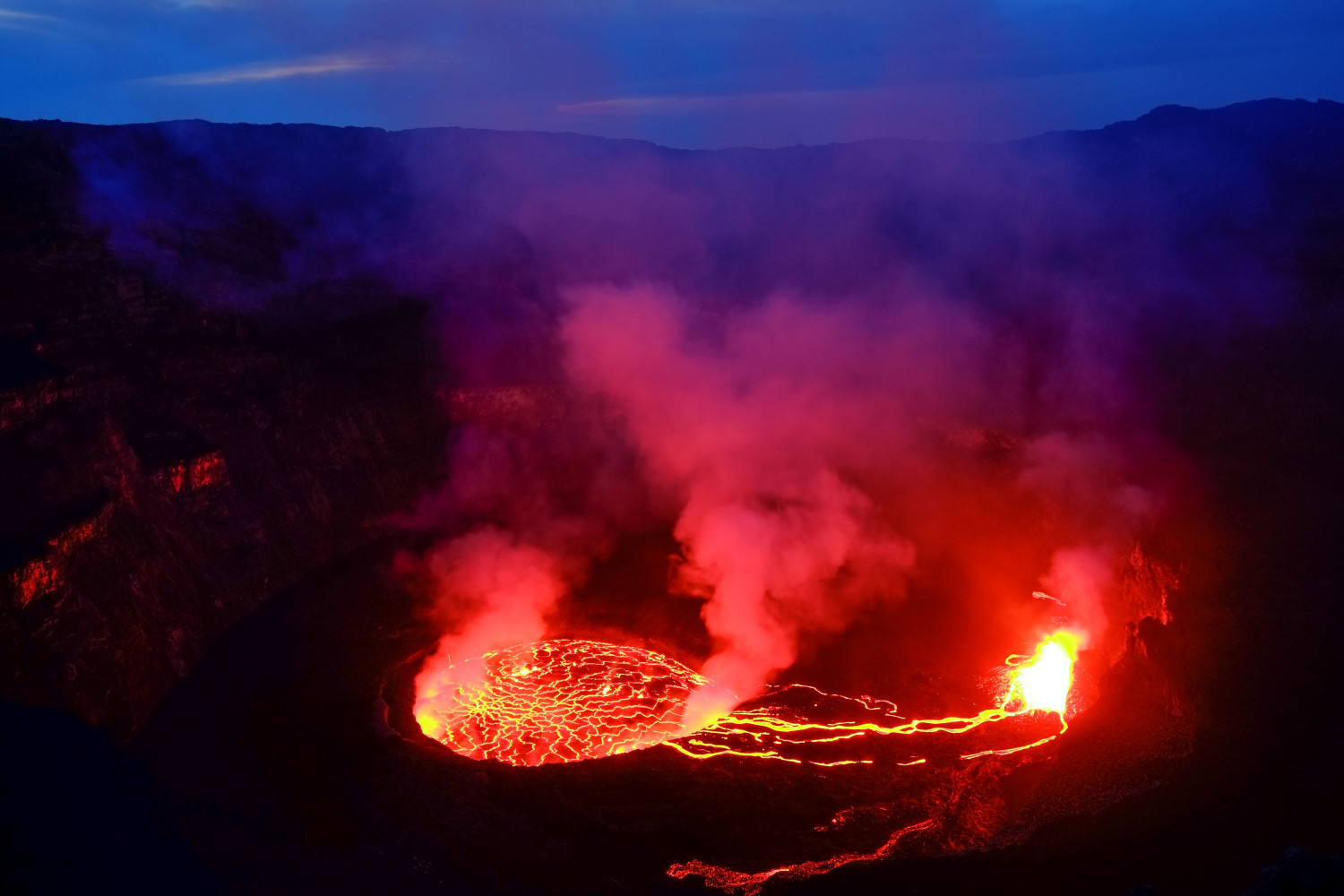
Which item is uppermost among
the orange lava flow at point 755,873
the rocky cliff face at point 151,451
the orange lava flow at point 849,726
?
the rocky cliff face at point 151,451

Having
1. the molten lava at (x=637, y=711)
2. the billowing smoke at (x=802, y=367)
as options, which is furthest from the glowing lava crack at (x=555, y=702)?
the billowing smoke at (x=802, y=367)

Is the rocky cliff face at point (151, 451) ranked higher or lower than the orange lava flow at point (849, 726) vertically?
higher

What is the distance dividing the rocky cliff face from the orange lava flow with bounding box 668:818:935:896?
7.49 meters

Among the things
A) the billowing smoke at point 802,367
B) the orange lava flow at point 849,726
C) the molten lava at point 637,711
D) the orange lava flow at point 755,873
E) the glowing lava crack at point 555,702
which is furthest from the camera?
the billowing smoke at point 802,367

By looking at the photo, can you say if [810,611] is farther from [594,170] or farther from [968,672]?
[594,170]

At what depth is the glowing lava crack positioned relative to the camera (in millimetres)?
11680

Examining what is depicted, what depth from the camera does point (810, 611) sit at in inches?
581

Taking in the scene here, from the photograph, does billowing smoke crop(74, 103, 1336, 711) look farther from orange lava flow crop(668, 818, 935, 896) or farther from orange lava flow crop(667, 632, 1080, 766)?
orange lava flow crop(668, 818, 935, 896)

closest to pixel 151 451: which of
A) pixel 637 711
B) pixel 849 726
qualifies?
pixel 637 711

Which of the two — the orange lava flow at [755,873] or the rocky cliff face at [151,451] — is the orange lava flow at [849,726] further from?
the rocky cliff face at [151,451]

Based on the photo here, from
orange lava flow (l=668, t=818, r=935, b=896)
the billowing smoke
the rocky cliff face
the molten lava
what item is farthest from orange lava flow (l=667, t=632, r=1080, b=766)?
the rocky cliff face

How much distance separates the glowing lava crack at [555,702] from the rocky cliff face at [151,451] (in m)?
3.95

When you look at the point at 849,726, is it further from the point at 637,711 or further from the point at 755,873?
the point at 755,873

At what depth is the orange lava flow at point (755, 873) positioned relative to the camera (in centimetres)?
881
